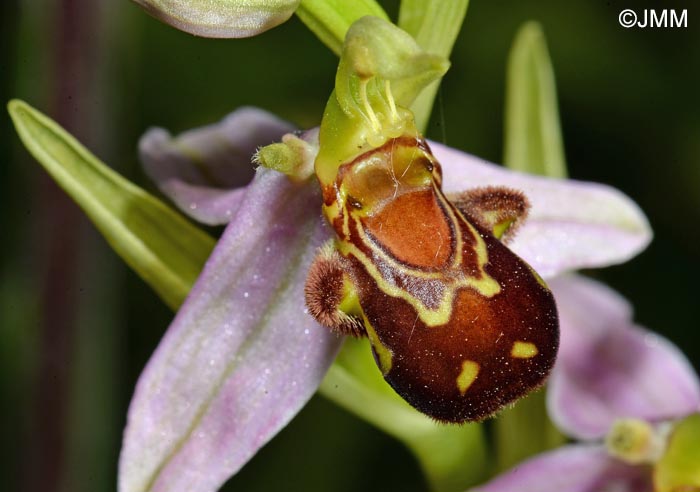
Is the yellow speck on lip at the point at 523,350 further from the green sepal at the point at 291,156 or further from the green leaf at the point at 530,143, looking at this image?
the green leaf at the point at 530,143

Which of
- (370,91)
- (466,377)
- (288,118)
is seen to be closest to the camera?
Answer: (466,377)

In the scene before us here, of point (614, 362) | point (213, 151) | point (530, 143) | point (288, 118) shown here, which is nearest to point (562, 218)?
point (530, 143)

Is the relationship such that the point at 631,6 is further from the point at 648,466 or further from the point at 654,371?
the point at 648,466

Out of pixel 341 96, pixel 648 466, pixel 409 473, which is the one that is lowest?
pixel 409 473

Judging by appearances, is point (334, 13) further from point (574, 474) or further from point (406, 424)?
point (574, 474)

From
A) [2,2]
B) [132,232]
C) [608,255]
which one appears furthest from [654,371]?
[2,2]

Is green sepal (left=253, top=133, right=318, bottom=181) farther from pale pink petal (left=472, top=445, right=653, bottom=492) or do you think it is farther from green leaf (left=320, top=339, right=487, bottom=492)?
pale pink petal (left=472, top=445, right=653, bottom=492)

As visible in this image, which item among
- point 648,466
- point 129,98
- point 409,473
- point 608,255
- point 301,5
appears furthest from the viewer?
point 409,473

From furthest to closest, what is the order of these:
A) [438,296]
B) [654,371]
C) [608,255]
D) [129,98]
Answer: [129,98]
[654,371]
[608,255]
[438,296]
